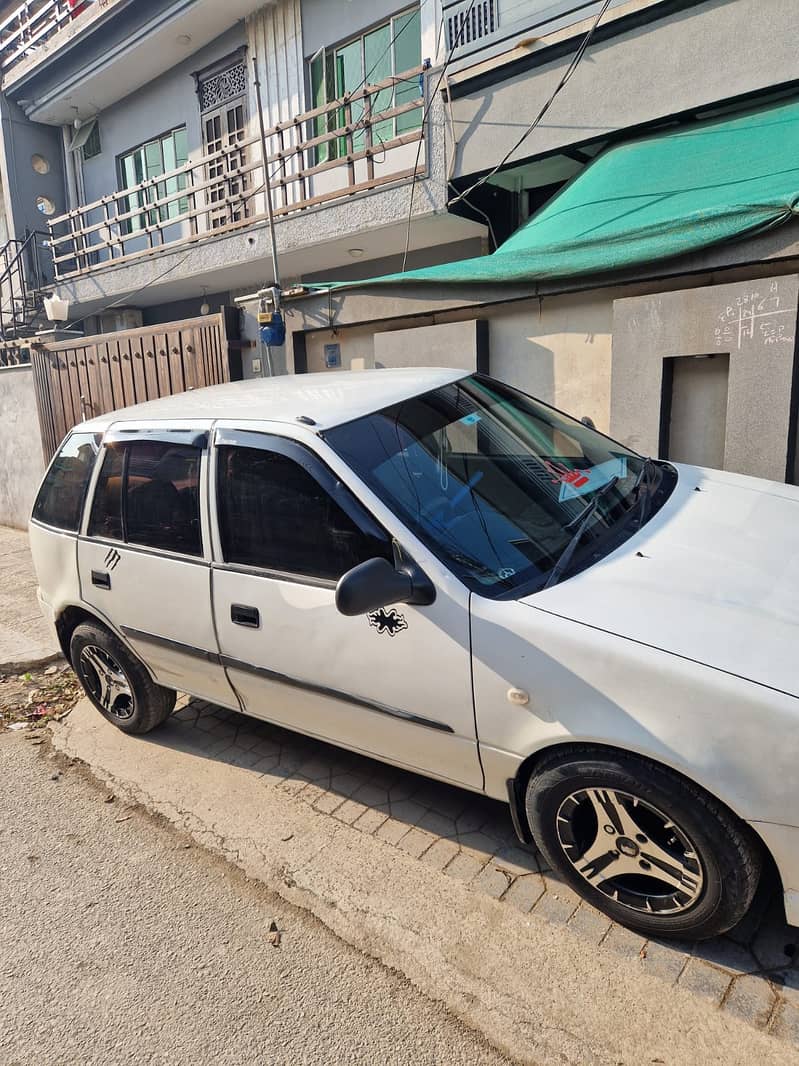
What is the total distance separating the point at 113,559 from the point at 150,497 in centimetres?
41

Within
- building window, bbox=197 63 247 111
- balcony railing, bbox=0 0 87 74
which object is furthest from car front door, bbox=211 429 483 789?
balcony railing, bbox=0 0 87 74

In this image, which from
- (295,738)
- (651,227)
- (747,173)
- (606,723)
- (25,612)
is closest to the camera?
(606,723)

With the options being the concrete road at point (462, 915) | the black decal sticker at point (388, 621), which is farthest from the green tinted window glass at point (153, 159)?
the black decal sticker at point (388, 621)

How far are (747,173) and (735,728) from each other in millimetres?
4683

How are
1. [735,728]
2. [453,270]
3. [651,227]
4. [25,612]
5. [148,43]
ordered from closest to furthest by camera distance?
1. [735,728]
2. [651,227]
3. [453,270]
4. [25,612]
5. [148,43]

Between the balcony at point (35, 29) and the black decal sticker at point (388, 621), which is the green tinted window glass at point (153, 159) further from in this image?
the black decal sticker at point (388, 621)

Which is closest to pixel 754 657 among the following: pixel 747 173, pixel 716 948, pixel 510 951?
pixel 716 948

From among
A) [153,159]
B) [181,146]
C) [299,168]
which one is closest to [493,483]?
[299,168]

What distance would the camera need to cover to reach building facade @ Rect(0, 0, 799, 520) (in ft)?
15.8

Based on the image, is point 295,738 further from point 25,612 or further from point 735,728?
point 25,612

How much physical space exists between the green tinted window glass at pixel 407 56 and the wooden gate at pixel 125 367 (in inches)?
181

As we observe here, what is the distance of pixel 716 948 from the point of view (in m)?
2.25

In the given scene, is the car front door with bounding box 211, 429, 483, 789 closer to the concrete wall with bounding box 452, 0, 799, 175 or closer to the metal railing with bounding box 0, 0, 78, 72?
the concrete wall with bounding box 452, 0, 799, 175

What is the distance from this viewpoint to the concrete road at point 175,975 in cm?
209
